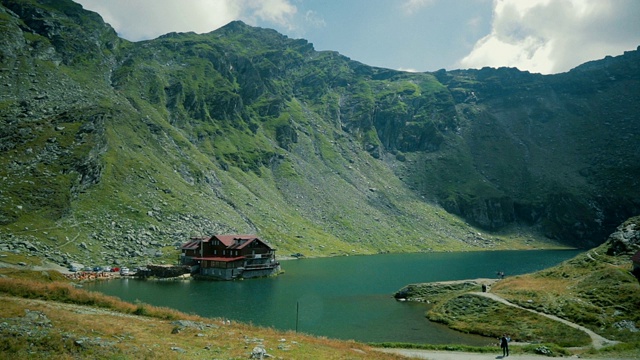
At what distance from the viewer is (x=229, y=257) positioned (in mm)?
113000

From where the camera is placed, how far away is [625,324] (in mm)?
46500

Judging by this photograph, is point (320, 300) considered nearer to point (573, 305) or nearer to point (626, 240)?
point (573, 305)

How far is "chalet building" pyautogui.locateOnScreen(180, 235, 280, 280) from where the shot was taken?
10946 cm

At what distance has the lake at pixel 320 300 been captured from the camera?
179 feet

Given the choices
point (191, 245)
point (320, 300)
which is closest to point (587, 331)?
point (320, 300)

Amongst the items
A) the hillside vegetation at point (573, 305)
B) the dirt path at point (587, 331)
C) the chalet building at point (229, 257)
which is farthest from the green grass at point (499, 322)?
the chalet building at point (229, 257)

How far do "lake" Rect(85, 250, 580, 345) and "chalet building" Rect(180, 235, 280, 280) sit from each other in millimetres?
Answer: 5347

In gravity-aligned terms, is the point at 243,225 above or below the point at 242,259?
above

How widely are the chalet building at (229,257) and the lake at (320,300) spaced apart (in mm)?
5347

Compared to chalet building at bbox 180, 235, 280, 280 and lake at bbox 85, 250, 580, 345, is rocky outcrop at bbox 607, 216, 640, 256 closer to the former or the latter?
lake at bbox 85, 250, 580, 345

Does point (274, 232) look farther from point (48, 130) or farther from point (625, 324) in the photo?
point (625, 324)

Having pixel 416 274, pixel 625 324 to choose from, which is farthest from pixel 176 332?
pixel 416 274

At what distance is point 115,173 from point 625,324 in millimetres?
135054

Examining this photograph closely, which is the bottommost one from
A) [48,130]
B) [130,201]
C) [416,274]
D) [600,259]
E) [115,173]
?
[416,274]
